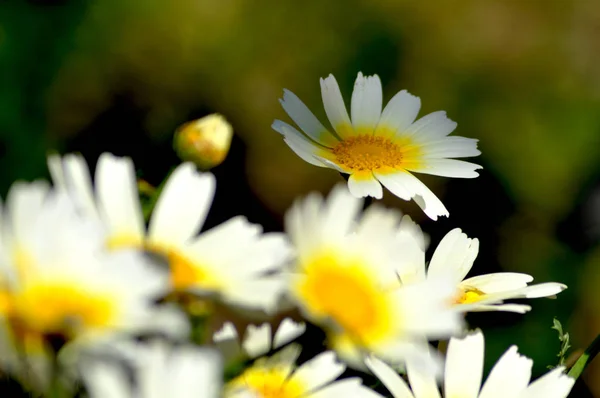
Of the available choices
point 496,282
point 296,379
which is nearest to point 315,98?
point 496,282

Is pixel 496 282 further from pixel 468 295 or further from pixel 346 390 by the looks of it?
pixel 346 390

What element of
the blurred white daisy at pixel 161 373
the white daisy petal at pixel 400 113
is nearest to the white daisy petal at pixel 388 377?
the blurred white daisy at pixel 161 373

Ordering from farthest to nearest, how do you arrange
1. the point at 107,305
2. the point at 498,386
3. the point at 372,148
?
1. the point at 372,148
2. the point at 498,386
3. the point at 107,305

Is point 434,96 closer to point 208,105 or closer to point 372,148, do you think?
point 208,105

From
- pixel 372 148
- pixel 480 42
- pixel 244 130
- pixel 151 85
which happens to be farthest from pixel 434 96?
pixel 372 148

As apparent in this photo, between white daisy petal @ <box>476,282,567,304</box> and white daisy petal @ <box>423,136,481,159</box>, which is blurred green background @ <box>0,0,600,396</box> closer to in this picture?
white daisy petal @ <box>423,136,481,159</box>

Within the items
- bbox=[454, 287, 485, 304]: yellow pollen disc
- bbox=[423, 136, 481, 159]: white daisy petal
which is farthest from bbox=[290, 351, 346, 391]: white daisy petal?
bbox=[423, 136, 481, 159]: white daisy petal
